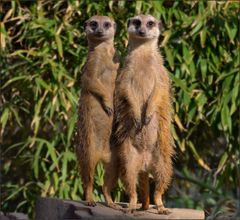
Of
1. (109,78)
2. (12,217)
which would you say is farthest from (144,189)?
(12,217)

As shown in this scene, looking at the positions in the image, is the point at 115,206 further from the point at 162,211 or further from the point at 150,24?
the point at 150,24

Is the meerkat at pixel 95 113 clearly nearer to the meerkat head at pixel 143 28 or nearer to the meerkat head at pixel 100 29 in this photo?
the meerkat head at pixel 100 29

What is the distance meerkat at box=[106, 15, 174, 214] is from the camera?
4238 mm

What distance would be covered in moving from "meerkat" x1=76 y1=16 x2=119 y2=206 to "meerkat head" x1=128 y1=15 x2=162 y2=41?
0.22 metres

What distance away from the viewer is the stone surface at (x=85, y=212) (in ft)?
13.1

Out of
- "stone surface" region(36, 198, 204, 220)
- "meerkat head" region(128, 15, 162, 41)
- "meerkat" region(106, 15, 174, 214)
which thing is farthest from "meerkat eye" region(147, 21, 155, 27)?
"stone surface" region(36, 198, 204, 220)

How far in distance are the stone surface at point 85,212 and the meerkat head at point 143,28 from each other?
93cm

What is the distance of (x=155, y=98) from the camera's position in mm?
4281

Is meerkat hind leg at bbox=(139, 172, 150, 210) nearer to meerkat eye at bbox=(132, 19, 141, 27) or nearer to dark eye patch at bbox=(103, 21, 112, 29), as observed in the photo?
meerkat eye at bbox=(132, 19, 141, 27)

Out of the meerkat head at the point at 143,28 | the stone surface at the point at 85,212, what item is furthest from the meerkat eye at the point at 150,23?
the stone surface at the point at 85,212

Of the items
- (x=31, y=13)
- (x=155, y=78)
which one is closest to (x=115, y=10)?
(x=31, y=13)

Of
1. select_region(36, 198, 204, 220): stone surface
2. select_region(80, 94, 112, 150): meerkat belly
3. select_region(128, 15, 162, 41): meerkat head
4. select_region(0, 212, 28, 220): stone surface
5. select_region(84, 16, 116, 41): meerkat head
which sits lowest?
select_region(0, 212, 28, 220): stone surface

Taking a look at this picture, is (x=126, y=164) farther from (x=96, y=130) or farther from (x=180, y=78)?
(x=180, y=78)

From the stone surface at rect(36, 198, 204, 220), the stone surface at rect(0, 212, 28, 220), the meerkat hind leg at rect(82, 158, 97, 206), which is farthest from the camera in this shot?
the stone surface at rect(0, 212, 28, 220)
